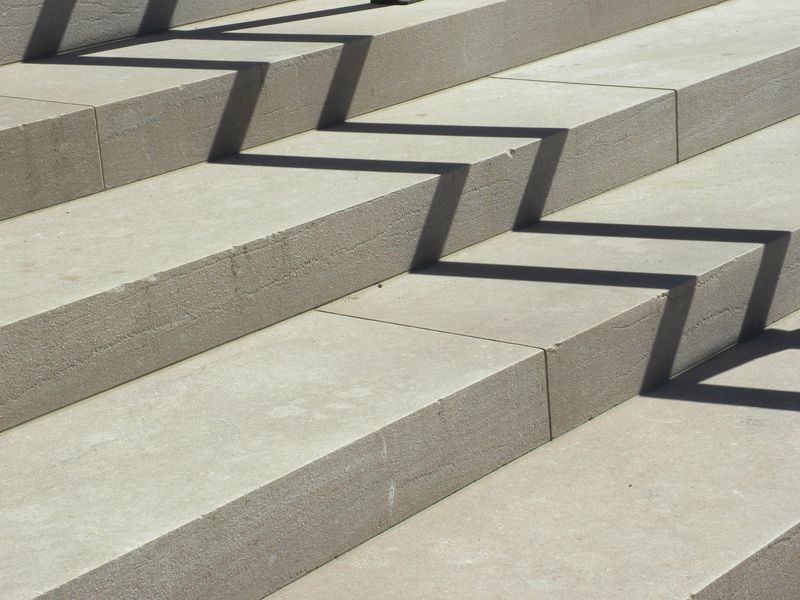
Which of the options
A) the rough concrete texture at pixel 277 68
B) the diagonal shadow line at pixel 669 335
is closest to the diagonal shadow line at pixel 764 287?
the diagonal shadow line at pixel 669 335

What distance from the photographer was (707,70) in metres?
4.99

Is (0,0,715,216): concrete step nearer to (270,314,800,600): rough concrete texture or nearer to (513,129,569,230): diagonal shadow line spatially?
(513,129,569,230): diagonal shadow line

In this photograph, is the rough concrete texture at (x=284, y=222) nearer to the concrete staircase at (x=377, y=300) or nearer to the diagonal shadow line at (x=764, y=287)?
the concrete staircase at (x=377, y=300)

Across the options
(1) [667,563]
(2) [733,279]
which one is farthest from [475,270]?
(1) [667,563]

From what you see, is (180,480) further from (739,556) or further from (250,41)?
(250,41)

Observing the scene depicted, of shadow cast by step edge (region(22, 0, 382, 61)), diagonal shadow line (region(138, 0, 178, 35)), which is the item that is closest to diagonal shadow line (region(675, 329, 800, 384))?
shadow cast by step edge (region(22, 0, 382, 61))

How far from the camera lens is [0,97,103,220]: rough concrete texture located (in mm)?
3668

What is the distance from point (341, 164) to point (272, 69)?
0.46 meters

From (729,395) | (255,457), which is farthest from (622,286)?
(255,457)

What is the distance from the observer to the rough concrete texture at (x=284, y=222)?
3.10 m

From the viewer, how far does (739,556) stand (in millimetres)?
2758

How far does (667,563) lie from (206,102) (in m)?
2.18

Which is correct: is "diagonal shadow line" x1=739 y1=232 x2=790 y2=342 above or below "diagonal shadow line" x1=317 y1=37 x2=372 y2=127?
below

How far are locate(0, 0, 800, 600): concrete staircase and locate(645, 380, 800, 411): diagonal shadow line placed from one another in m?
0.02
